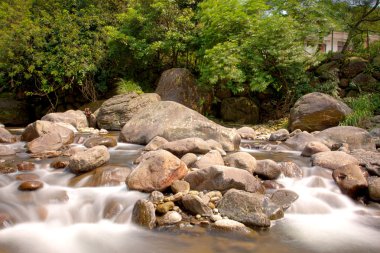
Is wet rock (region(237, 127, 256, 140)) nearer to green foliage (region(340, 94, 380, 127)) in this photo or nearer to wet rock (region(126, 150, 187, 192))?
green foliage (region(340, 94, 380, 127))

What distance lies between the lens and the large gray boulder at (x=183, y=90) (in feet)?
44.2

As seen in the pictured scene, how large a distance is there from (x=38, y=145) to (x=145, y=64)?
8.60 metres

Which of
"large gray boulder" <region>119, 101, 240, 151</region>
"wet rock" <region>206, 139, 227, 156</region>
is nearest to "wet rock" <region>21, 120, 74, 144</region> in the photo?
"large gray boulder" <region>119, 101, 240, 151</region>

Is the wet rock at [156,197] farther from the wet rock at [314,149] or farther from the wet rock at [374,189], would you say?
the wet rock at [314,149]

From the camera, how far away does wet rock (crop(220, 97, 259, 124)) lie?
1387cm

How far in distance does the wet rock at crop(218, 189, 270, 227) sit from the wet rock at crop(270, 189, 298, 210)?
50 centimetres

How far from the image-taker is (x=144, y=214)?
452 cm

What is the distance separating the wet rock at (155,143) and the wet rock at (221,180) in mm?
2471

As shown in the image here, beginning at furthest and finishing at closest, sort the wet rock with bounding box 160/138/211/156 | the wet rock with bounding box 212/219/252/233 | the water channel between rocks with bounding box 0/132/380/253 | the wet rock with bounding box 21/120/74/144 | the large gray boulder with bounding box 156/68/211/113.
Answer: the large gray boulder with bounding box 156/68/211/113 < the wet rock with bounding box 21/120/74/144 < the wet rock with bounding box 160/138/211/156 < the wet rock with bounding box 212/219/252/233 < the water channel between rocks with bounding box 0/132/380/253

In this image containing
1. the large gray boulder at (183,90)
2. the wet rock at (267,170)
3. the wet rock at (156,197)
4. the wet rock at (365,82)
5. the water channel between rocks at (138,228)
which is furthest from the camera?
the large gray boulder at (183,90)

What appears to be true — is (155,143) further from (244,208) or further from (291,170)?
(244,208)

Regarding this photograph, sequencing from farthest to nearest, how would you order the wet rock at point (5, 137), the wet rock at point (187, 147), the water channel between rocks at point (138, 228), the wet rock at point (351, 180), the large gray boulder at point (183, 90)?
the large gray boulder at point (183, 90) → the wet rock at point (5, 137) → the wet rock at point (187, 147) → the wet rock at point (351, 180) → the water channel between rocks at point (138, 228)

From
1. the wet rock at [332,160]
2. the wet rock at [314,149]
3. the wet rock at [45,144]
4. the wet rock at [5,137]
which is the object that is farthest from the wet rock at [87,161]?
the wet rock at [314,149]

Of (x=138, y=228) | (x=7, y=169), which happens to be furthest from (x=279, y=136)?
(x=7, y=169)
